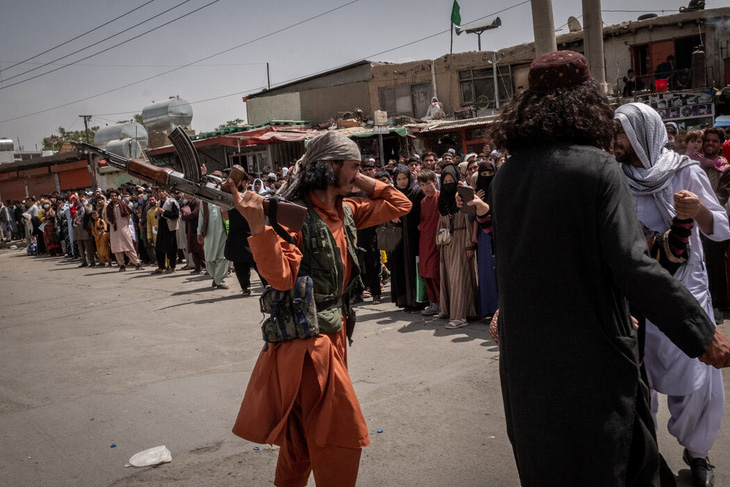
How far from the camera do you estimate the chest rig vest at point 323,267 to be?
122 inches

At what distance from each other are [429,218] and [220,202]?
479 centimetres

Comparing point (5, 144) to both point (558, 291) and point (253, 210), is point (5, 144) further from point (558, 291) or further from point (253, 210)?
point (558, 291)

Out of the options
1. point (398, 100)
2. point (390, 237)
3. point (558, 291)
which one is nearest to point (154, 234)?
point (390, 237)

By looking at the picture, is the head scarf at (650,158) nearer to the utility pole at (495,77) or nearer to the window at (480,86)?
the utility pole at (495,77)

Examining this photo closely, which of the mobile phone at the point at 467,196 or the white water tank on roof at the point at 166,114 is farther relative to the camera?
the white water tank on roof at the point at 166,114

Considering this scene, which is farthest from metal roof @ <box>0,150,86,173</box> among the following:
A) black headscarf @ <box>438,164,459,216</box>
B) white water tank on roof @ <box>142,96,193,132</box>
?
black headscarf @ <box>438,164,459,216</box>

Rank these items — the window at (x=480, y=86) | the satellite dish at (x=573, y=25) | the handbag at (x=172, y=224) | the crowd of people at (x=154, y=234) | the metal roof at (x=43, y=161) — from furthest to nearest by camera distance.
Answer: the metal roof at (x=43, y=161) < the window at (x=480, y=86) < the satellite dish at (x=573, y=25) < the handbag at (x=172, y=224) < the crowd of people at (x=154, y=234)

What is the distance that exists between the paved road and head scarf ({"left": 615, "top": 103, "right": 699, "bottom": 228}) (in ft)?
4.84

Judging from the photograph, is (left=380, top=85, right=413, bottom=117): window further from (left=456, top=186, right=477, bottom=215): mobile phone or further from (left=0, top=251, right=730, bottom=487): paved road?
(left=456, top=186, right=477, bottom=215): mobile phone

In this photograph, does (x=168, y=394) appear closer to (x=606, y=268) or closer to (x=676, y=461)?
(x=676, y=461)

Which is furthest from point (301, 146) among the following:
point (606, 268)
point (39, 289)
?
point (606, 268)

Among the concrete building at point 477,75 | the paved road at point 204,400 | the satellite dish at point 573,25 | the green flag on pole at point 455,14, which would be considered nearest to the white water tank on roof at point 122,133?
the concrete building at point 477,75

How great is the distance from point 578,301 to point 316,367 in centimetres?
138

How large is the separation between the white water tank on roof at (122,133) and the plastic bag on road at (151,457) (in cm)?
3392
